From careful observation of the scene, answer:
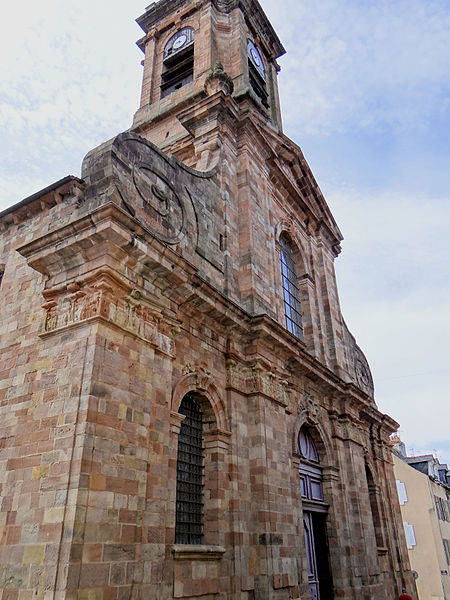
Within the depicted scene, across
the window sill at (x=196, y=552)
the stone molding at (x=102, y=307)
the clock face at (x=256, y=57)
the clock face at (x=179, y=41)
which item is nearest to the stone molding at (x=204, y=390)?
the stone molding at (x=102, y=307)

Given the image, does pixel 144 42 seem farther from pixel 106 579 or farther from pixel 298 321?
pixel 106 579

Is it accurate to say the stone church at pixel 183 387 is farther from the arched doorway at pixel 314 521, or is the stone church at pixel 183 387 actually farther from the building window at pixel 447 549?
the building window at pixel 447 549

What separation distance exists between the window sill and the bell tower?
8587mm

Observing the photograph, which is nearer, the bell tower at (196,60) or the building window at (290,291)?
the building window at (290,291)

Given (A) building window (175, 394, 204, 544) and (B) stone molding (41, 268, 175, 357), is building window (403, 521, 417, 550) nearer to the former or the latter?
(A) building window (175, 394, 204, 544)

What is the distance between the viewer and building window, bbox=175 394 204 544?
759 cm

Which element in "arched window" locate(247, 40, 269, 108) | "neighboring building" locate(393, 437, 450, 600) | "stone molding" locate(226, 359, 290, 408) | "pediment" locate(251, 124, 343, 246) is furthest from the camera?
"neighboring building" locate(393, 437, 450, 600)

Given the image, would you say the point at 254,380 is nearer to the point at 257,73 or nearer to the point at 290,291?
the point at 290,291

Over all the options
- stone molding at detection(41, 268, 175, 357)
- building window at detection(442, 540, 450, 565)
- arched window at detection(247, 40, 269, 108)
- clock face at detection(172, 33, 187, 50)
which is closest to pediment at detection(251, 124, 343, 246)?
arched window at detection(247, 40, 269, 108)

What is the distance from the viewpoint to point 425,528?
80.7 feet

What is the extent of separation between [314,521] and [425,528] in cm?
1652

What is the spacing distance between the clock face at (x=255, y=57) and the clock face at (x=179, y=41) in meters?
2.17

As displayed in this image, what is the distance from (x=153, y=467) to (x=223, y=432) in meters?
2.09

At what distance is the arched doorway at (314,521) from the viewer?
1059 cm
